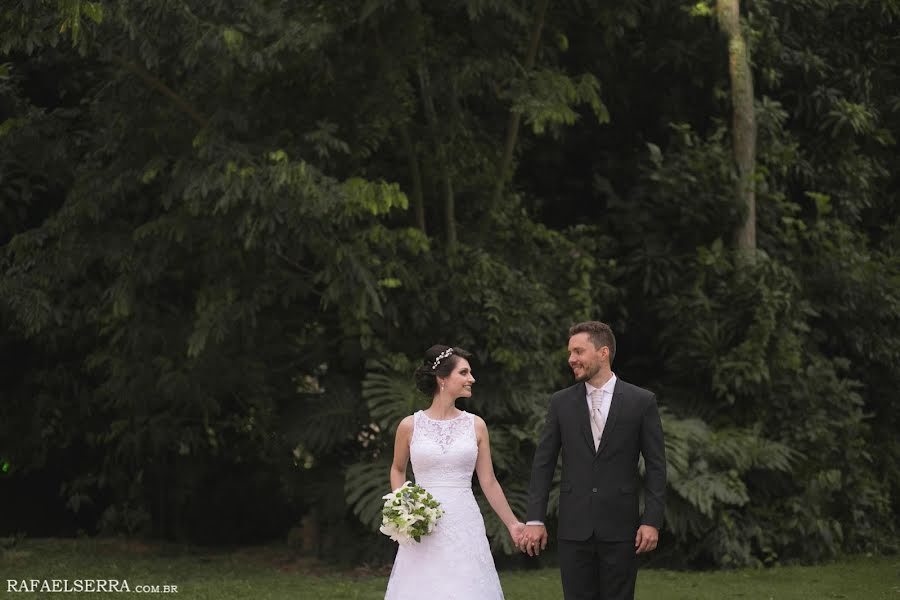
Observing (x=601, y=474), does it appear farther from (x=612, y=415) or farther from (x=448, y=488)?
(x=448, y=488)

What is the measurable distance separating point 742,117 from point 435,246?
12.4 feet

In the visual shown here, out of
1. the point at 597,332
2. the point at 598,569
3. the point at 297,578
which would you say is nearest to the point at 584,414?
the point at 597,332

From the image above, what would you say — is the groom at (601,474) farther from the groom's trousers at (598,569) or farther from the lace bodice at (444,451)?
the lace bodice at (444,451)

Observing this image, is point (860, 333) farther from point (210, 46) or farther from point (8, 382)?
point (8, 382)

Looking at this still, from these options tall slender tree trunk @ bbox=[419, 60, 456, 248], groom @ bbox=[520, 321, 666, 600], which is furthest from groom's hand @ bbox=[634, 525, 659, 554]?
tall slender tree trunk @ bbox=[419, 60, 456, 248]

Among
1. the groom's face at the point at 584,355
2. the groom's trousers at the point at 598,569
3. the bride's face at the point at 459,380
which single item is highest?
the groom's face at the point at 584,355

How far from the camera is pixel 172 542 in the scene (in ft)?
51.4

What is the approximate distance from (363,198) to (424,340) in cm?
218

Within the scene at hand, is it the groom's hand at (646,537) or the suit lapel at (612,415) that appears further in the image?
the suit lapel at (612,415)

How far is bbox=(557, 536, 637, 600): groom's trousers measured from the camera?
6.04 m

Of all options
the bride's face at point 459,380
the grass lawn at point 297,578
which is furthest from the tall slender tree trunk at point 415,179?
the bride's face at point 459,380

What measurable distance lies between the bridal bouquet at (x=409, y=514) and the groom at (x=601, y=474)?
56 cm

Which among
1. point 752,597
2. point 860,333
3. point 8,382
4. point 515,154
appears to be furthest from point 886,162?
point 8,382

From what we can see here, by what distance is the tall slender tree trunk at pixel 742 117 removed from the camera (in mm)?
14117
